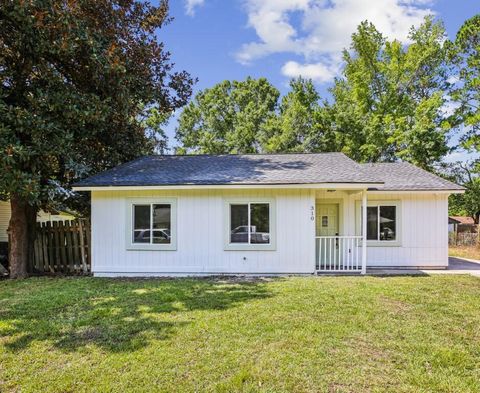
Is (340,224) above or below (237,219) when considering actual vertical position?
below

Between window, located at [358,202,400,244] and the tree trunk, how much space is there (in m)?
10.1

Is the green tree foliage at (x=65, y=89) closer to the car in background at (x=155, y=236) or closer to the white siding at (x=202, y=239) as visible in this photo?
the white siding at (x=202, y=239)

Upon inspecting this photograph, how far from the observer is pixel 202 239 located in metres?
10.2

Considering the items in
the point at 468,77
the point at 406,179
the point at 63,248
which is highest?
the point at 468,77

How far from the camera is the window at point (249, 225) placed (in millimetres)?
10109

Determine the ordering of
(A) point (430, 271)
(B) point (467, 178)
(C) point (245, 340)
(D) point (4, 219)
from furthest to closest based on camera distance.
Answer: (B) point (467, 178) → (D) point (4, 219) → (A) point (430, 271) → (C) point (245, 340)

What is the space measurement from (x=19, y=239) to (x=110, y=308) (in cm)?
619

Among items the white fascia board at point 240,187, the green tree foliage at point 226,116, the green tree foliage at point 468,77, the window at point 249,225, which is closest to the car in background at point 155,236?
the white fascia board at point 240,187

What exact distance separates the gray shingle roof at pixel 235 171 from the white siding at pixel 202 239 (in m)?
0.39

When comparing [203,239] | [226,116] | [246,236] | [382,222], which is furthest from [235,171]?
[226,116]

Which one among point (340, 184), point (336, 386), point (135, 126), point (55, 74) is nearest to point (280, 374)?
point (336, 386)

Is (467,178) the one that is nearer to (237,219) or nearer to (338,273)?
(338,273)

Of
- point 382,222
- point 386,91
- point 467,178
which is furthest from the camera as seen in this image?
point 467,178

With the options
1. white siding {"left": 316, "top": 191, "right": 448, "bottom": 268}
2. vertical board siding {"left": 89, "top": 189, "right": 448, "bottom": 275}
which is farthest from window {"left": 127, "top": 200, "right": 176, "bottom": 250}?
white siding {"left": 316, "top": 191, "right": 448, "bottom": 268}
